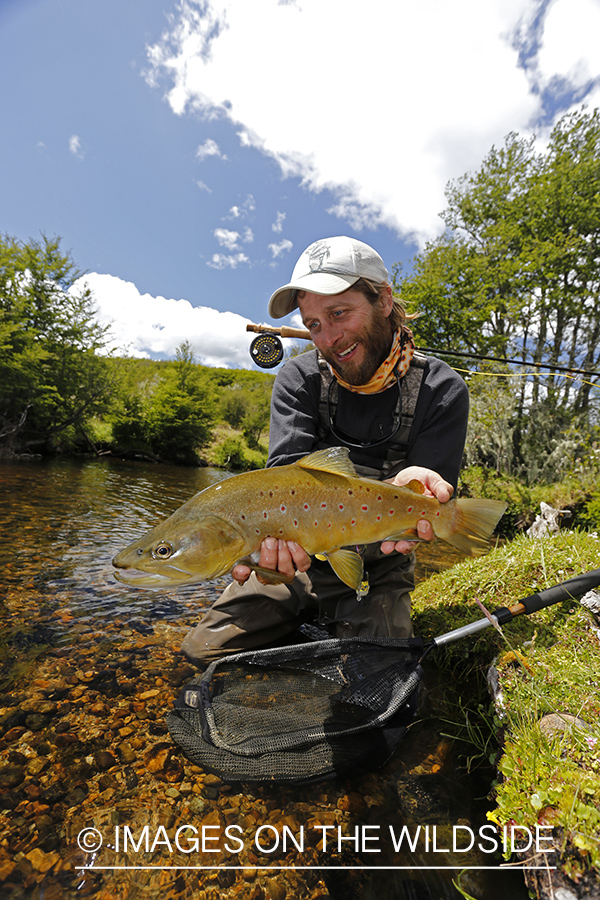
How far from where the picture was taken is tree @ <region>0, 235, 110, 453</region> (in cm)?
1998

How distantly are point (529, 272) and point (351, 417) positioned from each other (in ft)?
91.4

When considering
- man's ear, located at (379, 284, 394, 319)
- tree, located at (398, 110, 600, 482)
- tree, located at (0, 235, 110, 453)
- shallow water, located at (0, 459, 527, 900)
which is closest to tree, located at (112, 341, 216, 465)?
tree, located at (0, 235, 110, 453)

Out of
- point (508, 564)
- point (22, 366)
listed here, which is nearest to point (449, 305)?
point (22, 366)

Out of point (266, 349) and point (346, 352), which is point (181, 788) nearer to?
point (346, 352)

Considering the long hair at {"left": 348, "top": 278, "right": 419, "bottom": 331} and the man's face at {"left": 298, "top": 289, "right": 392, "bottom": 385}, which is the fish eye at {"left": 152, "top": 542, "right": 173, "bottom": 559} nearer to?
the man's face at {"left": 298, "top": 289, "right": 392, "bottom": 385}

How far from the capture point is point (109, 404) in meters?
26.0

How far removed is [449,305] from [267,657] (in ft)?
97.7

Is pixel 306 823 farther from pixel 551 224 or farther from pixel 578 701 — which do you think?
→ pixel 551 224

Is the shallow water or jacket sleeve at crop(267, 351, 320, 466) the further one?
jacket sleeve at crop(267, 351, 320, 466)

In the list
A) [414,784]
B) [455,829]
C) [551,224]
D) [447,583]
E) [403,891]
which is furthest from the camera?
[551,224]

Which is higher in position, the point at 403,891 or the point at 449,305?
the point at 449,305

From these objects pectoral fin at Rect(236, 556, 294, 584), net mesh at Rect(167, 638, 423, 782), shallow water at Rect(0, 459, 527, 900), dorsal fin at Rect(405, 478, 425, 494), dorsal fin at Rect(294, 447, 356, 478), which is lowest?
shallow water at Rect(0, 459, 527, 900)

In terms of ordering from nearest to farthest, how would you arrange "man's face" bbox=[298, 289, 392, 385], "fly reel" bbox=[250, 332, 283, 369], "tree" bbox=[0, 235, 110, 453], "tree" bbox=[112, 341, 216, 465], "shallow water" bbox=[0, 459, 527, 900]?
"shallow water" bbox=[0, 459, 527, 900], "man's face" bbox=[298, 289, 392, 385], "fly reel" bbox=[250, 332, 283, 369], "tree" bbox=[0, 235, 110, 453], "tree" bbox=[112, 341, 216, 465]

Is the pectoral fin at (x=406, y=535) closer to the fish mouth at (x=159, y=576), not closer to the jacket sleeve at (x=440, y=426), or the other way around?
the jacket sleeve at (x=440, y=426)
